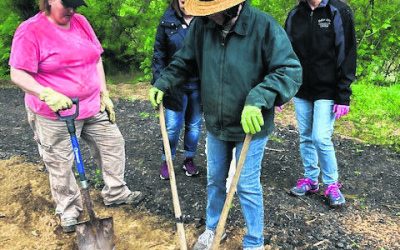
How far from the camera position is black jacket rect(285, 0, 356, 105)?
11.8 ft

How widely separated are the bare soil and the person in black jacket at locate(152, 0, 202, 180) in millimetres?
594

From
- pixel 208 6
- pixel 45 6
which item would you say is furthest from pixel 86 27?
pixel 208 6

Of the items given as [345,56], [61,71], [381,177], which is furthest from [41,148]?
[381,177]

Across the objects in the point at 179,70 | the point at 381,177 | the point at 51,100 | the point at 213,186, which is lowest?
the point at 381,177

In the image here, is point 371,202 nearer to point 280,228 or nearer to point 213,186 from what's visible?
point 280,228

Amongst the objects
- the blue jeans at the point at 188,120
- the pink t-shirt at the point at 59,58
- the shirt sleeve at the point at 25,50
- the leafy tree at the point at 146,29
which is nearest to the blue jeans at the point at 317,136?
the blue jeans at the point at 188,120

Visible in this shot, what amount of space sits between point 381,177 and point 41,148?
3648 mm

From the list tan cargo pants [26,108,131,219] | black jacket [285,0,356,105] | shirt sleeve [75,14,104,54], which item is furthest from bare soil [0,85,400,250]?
shirt sleeve [75,14,104,54]

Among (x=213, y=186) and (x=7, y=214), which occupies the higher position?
(x=213, y=186)

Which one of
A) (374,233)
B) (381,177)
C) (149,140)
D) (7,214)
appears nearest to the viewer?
(374,233)

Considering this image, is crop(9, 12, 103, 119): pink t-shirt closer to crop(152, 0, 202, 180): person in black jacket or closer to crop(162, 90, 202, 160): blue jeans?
crop(152, 0, 202, 180): person in black jacket

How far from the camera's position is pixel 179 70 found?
3.15 metres

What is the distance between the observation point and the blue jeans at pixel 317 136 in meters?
3.81

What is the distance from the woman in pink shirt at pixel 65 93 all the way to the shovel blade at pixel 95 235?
0.48m
